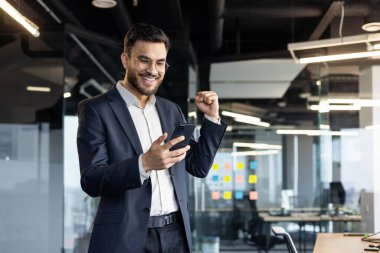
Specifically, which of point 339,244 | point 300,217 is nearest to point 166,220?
point 339,244

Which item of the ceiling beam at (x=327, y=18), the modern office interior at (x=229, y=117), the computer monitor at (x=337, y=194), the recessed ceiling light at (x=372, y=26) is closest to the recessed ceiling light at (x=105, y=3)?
the modern office interior at (x=229, y=117)

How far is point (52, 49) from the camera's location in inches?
265

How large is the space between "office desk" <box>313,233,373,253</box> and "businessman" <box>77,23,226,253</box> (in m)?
1.67

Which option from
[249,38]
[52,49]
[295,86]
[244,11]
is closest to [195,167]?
[52,49]

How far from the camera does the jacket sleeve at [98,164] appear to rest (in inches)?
68.6

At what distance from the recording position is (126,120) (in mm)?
1928

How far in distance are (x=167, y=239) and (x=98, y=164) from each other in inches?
13.2

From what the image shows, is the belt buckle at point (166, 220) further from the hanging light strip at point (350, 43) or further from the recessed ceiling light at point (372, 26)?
the recessed ceiling light at point (372, 26)

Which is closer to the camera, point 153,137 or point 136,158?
point 136,158

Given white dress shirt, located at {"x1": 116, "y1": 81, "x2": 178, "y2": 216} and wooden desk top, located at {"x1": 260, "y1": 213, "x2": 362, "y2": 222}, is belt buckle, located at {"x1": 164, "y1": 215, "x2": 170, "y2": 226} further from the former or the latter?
wooden desk top, located at {"x1": 260, "y1": 213, "x2": 362, "y2": 222}

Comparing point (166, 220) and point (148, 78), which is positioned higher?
point (148, 78)

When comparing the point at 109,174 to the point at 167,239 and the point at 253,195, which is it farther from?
the point at 253,195

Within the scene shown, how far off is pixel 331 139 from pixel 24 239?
3.83 metres

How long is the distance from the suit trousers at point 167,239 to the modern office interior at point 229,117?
3.52 metres
